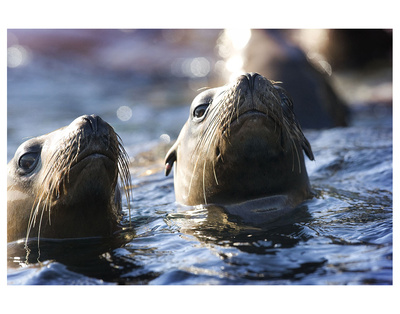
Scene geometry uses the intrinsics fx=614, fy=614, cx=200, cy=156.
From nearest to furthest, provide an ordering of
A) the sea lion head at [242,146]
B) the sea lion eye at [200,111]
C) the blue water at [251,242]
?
1. the blue water at [251,242]
2. the sea lion head at [242,146]
3. the sea lion eye at [200,111]

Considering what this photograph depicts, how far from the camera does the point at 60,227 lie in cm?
508

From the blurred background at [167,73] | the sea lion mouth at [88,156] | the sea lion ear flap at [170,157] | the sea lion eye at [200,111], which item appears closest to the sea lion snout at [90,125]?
the sea lion mouth at [88,156]

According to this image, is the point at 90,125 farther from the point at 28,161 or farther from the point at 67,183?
the point at 28,161

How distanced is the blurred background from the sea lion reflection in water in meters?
2.04

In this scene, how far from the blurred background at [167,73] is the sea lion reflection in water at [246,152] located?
2036 mm

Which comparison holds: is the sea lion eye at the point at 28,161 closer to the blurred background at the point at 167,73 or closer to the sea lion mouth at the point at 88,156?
the sea lion mouth at the point at 88,156

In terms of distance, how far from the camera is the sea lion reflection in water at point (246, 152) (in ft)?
16.7

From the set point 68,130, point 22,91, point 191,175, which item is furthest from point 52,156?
point 22,91

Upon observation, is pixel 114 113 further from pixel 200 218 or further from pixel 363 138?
pixel 200 218

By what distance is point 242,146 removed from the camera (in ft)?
17.1

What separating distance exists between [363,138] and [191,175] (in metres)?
4.01

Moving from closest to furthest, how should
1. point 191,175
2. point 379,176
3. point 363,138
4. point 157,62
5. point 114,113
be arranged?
1. point 191,175
2. point 379,176
3. point 363,138
4. point 114,113
5. point 157,62
